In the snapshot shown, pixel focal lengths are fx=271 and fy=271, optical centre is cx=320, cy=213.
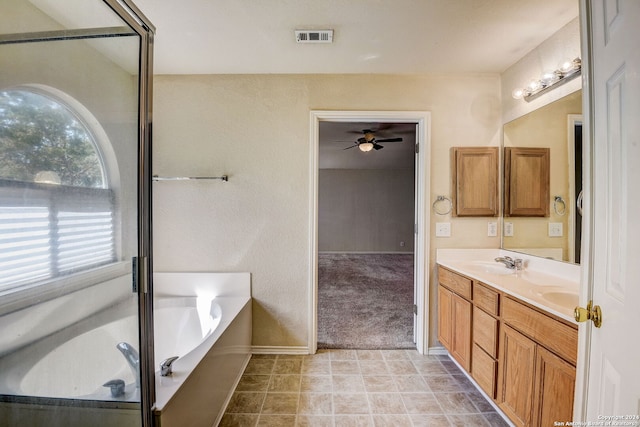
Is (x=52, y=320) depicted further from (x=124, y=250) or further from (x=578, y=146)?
(x=578, y=146)

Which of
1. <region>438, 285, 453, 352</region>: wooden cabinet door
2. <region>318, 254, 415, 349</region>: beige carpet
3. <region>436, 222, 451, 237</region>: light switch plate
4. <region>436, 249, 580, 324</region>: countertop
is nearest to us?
<region>436, 249, 580, 324</region>: countertop

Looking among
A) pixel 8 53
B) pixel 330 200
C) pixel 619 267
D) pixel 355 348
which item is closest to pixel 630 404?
pixel 619 267

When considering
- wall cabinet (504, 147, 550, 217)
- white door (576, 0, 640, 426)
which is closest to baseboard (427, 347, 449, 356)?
wall cabinet (504, 147, 550, 217)

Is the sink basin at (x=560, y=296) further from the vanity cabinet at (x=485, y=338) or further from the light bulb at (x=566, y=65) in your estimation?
the light bulb at (x=566, y=65)

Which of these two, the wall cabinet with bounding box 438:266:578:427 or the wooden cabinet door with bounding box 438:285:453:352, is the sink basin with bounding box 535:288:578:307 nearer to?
the wall cabinet with bounding box 438:266:578:427

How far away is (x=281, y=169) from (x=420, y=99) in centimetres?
134

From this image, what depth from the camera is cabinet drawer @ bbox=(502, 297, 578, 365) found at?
3.76ft

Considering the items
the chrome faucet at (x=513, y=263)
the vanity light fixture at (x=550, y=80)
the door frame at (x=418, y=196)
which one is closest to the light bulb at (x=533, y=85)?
the vanity light fixture at (x=550, y=80)

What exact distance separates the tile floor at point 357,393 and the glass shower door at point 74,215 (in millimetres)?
915

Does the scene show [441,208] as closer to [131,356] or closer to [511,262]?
[511,262]

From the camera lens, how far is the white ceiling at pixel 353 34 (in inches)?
61.9

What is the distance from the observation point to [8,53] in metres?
0.92

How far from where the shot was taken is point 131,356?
1.12 metres

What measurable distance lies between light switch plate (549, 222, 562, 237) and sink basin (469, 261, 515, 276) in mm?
374
